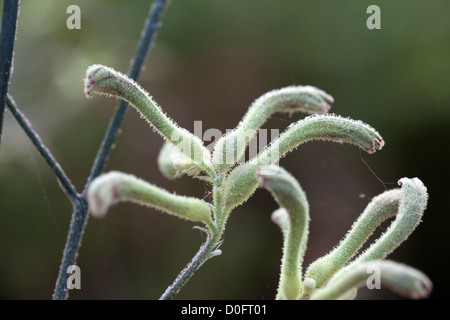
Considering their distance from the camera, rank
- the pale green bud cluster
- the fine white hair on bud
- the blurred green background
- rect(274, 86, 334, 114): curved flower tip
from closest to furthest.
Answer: the fine white hair on bud → the pale green bud cluster → rect(274, 86, 334, 114): curved flower tip → the blurred green background

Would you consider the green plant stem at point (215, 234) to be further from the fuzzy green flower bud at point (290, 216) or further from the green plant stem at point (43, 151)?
the green plant stem at point (43, 151)

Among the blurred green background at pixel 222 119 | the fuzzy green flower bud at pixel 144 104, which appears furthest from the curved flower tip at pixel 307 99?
the blurred green background at pixel 222 119

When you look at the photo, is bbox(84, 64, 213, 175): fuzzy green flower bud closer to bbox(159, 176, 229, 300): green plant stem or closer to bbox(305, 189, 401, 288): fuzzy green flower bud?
→ bbox(159, 176, 229, 300): green plant stem

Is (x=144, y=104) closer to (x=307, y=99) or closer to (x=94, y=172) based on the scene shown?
(x=94, y=172)

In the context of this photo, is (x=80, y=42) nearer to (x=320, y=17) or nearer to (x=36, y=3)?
(x=36, y=3)

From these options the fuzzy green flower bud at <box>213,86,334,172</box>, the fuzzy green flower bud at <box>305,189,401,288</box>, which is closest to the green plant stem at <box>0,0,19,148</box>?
the fuzzy green flower bud at <box>213,86,334,172</box>
